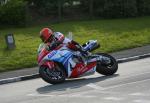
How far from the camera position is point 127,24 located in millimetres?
29141

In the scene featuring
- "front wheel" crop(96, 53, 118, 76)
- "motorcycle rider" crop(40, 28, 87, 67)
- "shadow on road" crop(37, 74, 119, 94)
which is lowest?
"shadow on road" crop(37, 74, 119, 94)

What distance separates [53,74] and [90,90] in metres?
1.95

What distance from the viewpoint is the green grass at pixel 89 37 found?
1995cm

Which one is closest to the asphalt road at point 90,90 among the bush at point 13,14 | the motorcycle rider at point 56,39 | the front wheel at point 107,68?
the front wheel at point 107,68

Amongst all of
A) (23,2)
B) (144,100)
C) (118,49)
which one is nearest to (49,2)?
(23,2)

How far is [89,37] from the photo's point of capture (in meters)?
24.1

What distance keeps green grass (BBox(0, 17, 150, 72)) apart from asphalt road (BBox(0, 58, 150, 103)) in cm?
350

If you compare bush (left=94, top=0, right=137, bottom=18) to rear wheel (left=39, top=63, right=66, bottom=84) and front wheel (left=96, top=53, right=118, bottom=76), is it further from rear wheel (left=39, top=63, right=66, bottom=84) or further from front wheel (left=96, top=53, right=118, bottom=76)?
rear wheel (left=39, top=63, right=66, bottom=84)

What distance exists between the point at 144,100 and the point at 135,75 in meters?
3.90

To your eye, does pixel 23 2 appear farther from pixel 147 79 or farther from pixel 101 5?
pixel 147 79

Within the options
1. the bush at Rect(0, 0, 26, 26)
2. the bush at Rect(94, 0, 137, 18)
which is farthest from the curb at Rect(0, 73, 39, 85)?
the bush at Rect(94, 0, 137, 18)

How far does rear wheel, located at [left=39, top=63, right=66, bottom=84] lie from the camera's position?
1491 cm

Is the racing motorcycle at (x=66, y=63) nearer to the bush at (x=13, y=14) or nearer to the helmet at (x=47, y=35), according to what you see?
the helmet at (x=47, y=35)

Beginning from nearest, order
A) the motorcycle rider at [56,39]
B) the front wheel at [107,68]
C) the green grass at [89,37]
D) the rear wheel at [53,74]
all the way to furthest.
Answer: the rear wheel at [53,74] < the motorcycle rider at [56,39] < the front wheel at [107,68] < the green grass at [89,37]
